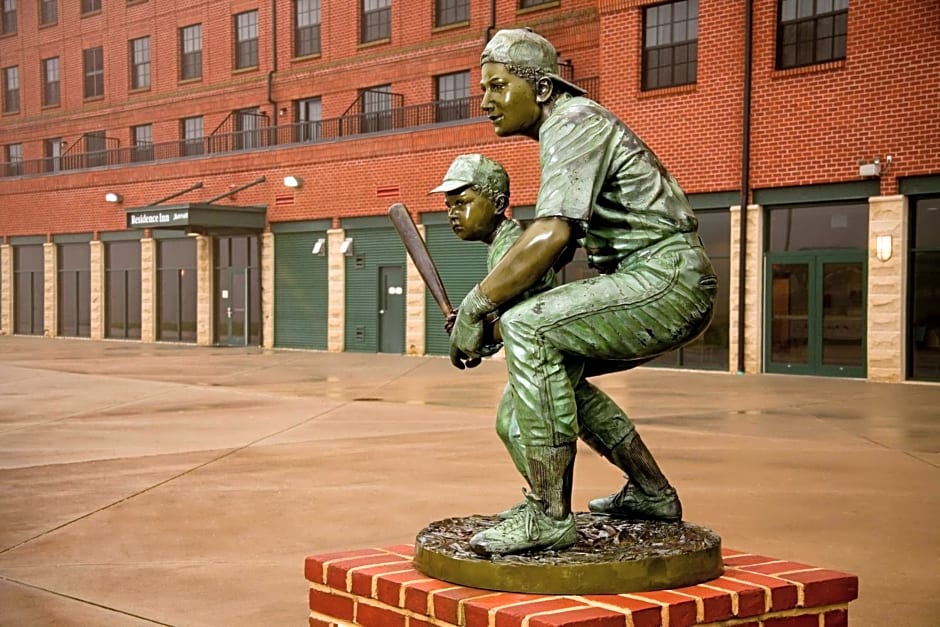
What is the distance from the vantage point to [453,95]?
1183 inches

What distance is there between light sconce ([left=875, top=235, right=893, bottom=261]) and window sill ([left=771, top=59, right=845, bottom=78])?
3.22 metres

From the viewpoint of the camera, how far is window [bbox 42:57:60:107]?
42.8 m

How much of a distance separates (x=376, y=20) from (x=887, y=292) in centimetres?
1809

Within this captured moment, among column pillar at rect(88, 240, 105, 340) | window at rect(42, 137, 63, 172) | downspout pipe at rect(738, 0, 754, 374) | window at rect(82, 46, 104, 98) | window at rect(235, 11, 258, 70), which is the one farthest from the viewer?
window at rect(42, 137, 63, 172)

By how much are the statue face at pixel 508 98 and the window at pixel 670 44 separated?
19.6m

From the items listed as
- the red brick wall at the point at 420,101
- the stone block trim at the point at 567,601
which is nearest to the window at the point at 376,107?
the red brick wall at the point at 420,101

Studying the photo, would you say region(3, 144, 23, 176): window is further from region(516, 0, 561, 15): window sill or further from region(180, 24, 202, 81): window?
region(516, 0, 561, 15): window sill

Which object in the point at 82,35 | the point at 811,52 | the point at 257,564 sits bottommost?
the point at 257,564

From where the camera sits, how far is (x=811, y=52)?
2058cm

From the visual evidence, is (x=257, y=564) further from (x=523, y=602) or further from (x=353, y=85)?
(x=353, y=85)

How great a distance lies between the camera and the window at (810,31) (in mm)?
20234

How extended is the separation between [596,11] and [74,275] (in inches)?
839

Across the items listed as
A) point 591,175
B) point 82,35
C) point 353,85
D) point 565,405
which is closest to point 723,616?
point 565,405

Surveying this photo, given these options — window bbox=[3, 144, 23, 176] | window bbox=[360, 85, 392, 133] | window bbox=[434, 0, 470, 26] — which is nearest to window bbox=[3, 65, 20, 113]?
window bbox=[3, 144, 23, 176]
